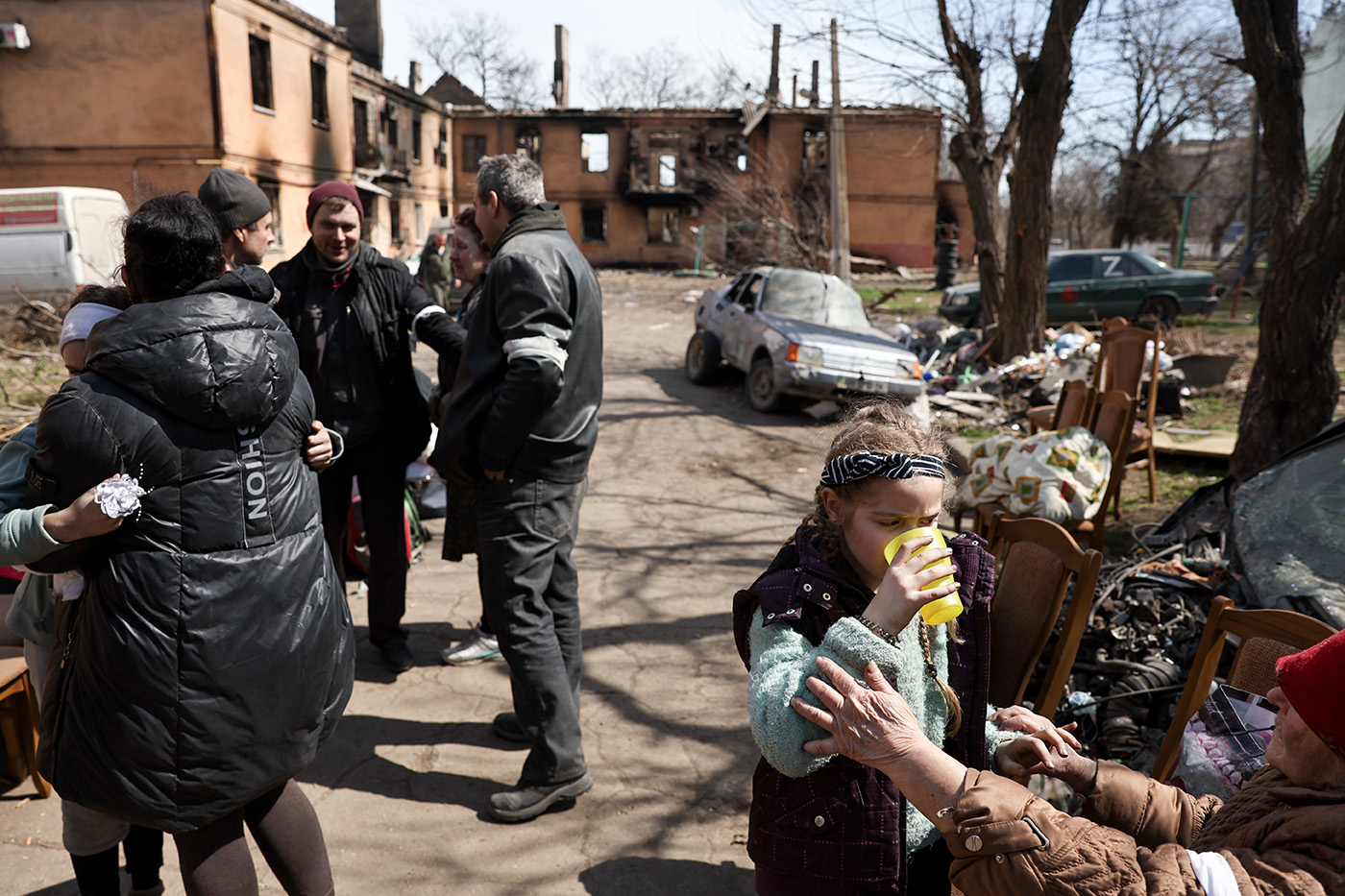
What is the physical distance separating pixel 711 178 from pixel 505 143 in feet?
30.7

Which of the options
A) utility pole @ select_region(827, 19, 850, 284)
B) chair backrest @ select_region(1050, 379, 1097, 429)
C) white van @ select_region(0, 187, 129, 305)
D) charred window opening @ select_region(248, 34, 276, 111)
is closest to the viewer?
chair backrest @ select_region(1050, 379, 1097, 429)

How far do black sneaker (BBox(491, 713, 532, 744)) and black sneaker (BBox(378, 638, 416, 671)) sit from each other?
2.36 ft

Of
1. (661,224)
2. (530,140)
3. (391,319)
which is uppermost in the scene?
(530,140)

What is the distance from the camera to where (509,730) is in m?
3.60

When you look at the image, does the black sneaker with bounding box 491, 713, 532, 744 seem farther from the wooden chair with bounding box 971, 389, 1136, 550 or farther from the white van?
the white van

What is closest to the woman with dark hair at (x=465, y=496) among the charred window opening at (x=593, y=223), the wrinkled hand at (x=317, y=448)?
the wrinkled hand at (x=317, y=448)

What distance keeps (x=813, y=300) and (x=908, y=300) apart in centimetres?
1183

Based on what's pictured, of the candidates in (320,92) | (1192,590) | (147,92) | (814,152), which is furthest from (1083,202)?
(1192,590)

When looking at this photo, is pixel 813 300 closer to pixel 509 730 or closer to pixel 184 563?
pixel 509 730

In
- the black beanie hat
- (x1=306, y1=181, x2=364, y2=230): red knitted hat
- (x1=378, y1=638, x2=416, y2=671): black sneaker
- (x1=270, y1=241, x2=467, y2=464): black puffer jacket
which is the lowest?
(x1=378, y1=638, x2=416, y2=671): black sneaker

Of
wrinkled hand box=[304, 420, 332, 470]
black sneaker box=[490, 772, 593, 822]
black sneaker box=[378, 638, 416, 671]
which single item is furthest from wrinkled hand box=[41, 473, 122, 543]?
black sneaker box=[378, 638, 416, 671]

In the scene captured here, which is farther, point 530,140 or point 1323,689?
point 530,140

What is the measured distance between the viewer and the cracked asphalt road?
9.32 feet

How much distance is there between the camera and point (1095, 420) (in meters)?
5.96
